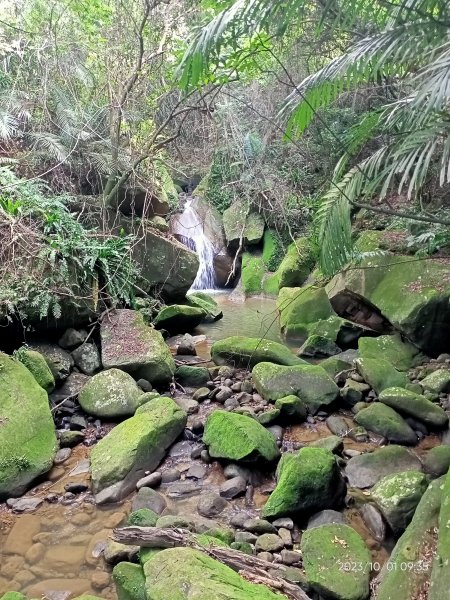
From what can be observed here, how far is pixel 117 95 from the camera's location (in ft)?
21.9

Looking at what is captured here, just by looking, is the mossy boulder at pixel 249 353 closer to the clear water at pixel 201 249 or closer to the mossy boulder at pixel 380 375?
the mossy boulder at pixel 380 375

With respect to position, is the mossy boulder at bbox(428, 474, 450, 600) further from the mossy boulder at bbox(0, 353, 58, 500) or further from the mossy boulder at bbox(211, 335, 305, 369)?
the mossy boulder at bbox(211, 335, 305, 369)

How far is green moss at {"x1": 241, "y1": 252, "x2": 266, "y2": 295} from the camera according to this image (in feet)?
38.2

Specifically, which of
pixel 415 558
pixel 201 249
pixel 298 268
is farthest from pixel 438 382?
pixel 201 249

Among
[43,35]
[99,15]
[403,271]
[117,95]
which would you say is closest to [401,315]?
[403,271]

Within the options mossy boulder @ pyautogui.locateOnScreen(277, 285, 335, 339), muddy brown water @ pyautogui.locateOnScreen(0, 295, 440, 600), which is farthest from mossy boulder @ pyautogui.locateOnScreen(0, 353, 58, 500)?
mossy boulder @ pyautogui.locateOnScreen(277, 285, 335, 339)

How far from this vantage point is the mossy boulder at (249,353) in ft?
19.1

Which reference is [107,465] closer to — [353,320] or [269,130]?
[353,320]

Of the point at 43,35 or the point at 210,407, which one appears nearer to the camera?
the point at 210,407

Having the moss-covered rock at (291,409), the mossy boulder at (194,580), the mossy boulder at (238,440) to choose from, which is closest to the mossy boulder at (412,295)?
the moss-covered rock at (291,409)

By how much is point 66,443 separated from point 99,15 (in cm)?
549

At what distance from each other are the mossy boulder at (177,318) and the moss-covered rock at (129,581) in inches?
187

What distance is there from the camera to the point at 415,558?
239cm

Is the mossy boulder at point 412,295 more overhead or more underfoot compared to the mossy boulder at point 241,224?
more overhead
